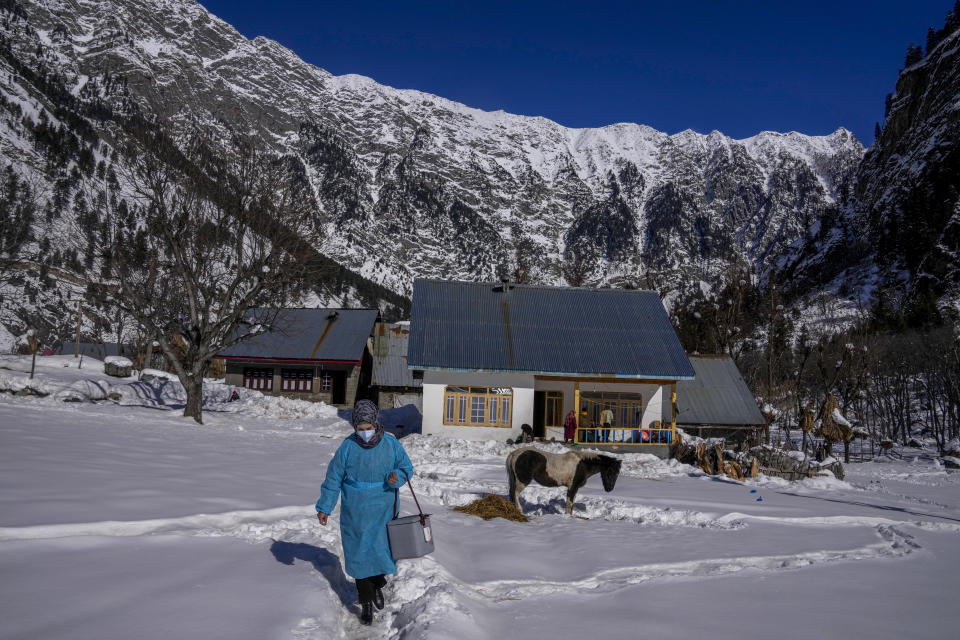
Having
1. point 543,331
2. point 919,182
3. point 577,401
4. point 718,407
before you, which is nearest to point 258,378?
point 543,331

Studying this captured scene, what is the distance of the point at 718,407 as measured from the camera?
99.4 feet

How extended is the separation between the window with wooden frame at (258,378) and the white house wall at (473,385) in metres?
19.9

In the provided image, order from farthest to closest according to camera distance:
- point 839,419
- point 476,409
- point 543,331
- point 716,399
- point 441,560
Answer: point 716,399
point 543,331
point 839,419
point 476,409
point 441,560

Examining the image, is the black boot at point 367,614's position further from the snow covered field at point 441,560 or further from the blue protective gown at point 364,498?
the blue protective gown at point 364,498

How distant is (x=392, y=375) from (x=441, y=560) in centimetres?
3415

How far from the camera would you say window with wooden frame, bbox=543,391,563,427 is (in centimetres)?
2630

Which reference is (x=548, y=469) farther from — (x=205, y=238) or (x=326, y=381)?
(x=326, y=381)

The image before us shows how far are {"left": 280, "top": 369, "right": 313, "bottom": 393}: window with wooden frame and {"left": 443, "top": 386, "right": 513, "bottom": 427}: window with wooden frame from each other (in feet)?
62.7

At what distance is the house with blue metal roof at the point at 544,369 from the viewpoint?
82.1ft

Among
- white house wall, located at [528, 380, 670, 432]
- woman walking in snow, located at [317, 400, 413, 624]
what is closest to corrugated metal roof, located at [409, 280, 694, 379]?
white house wall, located at [528, 380, 670, 432]

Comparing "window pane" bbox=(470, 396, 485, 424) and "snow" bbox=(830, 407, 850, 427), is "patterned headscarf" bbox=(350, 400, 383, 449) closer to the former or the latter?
"window pane" bbox=(470, 396, 485, 424)

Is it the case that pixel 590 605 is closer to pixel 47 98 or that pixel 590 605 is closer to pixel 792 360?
pixel 792 360

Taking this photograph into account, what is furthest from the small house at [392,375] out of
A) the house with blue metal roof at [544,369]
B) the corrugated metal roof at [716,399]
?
the corrugated metal roof at [716,399]

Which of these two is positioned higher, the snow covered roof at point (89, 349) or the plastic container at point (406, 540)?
the snow covered roof at point (89, 349)
